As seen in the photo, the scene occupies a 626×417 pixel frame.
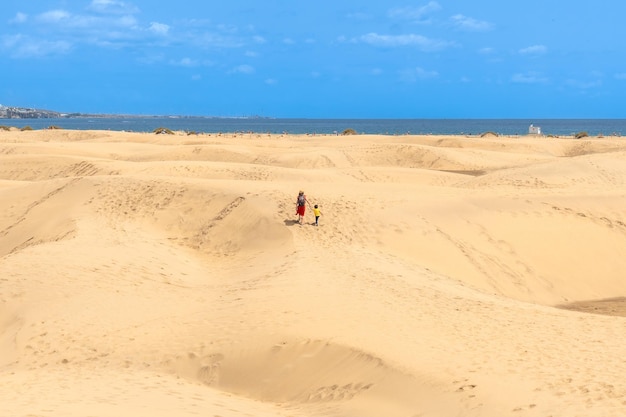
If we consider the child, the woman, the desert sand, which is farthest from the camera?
the child

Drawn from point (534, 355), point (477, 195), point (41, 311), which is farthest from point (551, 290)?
point (41, 311)

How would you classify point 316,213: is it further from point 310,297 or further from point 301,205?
point 310,297

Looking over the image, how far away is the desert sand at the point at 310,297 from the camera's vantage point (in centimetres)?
875

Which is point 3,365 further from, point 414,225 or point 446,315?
point 414,225

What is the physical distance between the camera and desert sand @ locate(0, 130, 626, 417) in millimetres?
Answer: 8750

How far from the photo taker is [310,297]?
1233 cm

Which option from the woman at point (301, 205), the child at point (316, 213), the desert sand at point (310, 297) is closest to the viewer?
the desert sand at point (310, 297)

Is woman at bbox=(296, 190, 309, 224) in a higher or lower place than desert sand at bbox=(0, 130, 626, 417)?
higher

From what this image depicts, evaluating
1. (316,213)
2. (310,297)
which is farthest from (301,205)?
(310,297)

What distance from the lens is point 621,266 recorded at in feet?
60.8

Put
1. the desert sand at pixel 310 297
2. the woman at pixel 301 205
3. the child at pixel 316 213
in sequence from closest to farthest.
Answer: the desert sand at pixel 310 297 < the woman at pixel 301 205 < the child at pixel 316 213

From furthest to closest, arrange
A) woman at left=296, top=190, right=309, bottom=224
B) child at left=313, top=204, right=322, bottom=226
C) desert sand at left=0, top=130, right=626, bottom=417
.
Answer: child at left=313, top=204, right=322, bottom=226 → woman at left=296, top=190, right=309, bottom=224 → desert sand at left=0, top=130, right=626, bottom=417

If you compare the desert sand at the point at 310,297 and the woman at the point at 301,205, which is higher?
the woman at the point at 301,205

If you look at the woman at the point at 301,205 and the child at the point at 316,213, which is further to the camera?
the child at the point at 316,213
